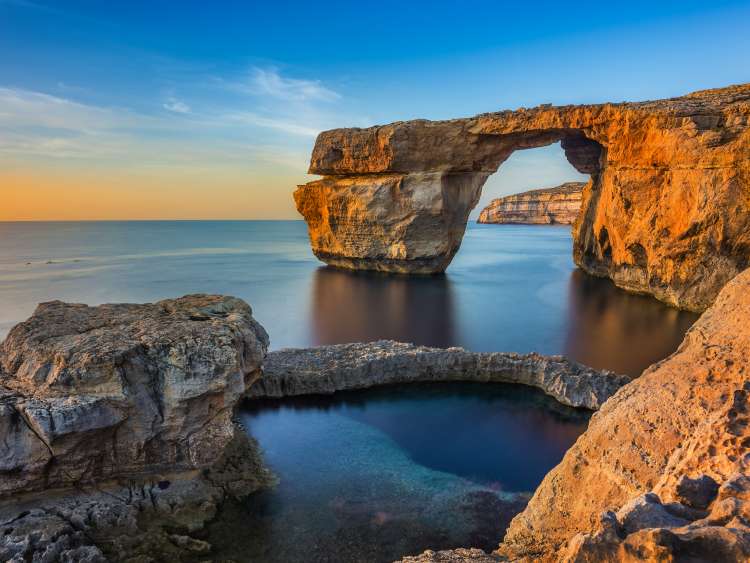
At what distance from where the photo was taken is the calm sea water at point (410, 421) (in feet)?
21.9

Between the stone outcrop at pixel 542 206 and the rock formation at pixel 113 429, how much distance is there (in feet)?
285

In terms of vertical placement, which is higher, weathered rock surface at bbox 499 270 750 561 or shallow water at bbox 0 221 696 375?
weathered rock surface at bbox 499 270 750 561

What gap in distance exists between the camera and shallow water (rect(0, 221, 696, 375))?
55.3 ft

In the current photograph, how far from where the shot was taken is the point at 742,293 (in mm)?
4562

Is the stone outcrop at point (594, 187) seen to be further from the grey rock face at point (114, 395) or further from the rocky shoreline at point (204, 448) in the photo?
A: the grey rock face at point (114, 395)

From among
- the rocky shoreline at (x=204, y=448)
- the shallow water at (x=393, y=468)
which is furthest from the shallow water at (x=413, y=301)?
the rocky shoreline at (x=204, y=448)

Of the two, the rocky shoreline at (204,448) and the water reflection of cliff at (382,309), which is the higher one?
the rocky shoreline at (204,448)

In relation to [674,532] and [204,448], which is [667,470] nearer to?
[674,532]

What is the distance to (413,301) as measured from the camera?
2314 centimetres

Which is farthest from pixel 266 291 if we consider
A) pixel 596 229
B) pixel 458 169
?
pixel 596 229

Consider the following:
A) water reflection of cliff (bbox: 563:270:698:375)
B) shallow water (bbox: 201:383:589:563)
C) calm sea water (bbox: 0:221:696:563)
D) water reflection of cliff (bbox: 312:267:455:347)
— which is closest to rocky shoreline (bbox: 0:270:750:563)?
shallow water (bbox: 201:383:589:563)

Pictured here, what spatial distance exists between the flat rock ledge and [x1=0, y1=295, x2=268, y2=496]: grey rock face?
4167 mm

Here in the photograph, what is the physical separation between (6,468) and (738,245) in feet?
70.1

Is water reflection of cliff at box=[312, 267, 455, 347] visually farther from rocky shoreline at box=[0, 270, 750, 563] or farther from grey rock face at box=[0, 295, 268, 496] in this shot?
grey rock face at box=[0, 295, 268, 496]
